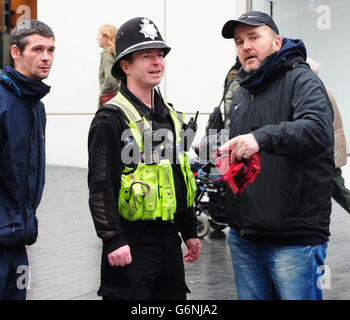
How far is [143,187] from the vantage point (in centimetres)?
317

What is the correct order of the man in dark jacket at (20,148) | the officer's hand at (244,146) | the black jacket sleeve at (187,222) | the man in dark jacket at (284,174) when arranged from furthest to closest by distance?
the black jacket sleeve at (187,222)
the man in dark jacket at (20,148)
the man in dark jacket at (284,174)
the officer's hand at (244,146)

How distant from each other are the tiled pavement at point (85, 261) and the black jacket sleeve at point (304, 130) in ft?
8.89

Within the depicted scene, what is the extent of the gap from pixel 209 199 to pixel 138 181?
4477 mm

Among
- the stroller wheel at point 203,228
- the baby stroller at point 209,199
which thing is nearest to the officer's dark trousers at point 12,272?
the baby stroller at point 209,199

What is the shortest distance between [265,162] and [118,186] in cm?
75

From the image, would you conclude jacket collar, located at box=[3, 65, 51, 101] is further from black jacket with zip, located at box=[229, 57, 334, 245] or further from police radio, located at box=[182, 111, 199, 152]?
black jacket with zip, located at box=[229, 57, 334, 245]

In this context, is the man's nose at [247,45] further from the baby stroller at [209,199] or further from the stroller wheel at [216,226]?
the stroller wheel at [216,226]

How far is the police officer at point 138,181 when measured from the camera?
3.17m

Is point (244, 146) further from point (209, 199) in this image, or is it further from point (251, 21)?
point (209, 199)

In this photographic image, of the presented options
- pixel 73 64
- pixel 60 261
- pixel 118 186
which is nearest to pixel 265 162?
pixel 118 186

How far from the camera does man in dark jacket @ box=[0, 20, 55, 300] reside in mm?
3316

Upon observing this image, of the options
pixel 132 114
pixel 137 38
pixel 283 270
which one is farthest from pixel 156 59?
pixel 283 270

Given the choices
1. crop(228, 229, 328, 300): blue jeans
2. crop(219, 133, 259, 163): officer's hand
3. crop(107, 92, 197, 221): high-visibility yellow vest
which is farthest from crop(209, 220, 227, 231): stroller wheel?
crop(219, 133, 259, 163): officer's hand

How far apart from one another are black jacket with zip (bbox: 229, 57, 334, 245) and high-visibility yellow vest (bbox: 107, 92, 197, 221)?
0.41m
